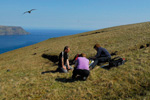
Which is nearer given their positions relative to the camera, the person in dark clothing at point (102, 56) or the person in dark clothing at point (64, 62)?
the person in dark clothing at point (64, 62)

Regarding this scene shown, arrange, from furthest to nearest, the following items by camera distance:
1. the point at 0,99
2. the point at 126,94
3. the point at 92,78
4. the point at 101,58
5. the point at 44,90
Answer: the point at 101,58 < the point at 92,78 < the point at 44,90 < the point at 0,99 < the point at 126,94

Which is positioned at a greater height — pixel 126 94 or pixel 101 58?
pixel 101 58

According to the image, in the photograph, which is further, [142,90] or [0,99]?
[0,99]

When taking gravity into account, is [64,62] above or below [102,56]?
below

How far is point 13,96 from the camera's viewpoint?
295 inches

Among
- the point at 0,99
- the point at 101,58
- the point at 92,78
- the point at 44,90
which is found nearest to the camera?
the point at 0,99

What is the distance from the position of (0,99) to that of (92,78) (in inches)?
251

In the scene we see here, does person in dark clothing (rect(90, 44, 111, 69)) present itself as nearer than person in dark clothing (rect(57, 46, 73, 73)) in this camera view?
No

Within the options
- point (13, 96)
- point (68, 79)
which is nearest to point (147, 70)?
point (68, 79)

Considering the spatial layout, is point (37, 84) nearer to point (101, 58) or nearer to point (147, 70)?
point (101, 58)

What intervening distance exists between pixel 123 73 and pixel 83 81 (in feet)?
10.6

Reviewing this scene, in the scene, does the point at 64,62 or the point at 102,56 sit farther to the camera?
the point at 102,56

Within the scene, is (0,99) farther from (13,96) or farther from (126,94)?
(126,94)

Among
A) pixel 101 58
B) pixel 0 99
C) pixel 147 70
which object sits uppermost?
pixel 101 58
